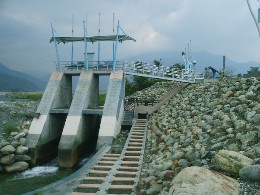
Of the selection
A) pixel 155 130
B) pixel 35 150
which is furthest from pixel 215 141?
pixel 35 150

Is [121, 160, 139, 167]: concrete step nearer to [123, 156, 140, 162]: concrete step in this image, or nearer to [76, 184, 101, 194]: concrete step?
[123, 156, 140, 162]: concrete step

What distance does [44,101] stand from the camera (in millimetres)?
24750

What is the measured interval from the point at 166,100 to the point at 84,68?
23.3 ft

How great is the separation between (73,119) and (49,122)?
8.02 ft

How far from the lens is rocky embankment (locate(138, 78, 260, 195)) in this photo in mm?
7145

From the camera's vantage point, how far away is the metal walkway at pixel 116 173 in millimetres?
11562

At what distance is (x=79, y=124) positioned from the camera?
890 inches

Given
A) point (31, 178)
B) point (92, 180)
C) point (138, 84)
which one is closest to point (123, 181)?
point (92, 180)

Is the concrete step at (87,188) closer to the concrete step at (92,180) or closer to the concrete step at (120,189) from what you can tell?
the concrete step at (120,189)

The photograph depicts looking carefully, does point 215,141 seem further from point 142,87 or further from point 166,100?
point 142,87

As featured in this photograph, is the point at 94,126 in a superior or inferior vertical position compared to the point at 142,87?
inferior

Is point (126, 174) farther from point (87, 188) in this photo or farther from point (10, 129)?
point (10, 129)

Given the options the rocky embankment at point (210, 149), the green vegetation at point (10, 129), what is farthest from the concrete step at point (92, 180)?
the green vegetation at point (10, 129)

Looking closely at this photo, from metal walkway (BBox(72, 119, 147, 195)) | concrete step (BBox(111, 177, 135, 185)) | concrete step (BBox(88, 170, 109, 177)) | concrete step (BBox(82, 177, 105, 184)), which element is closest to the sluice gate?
metal walkway (BBox(72, 119, 147, 195))
